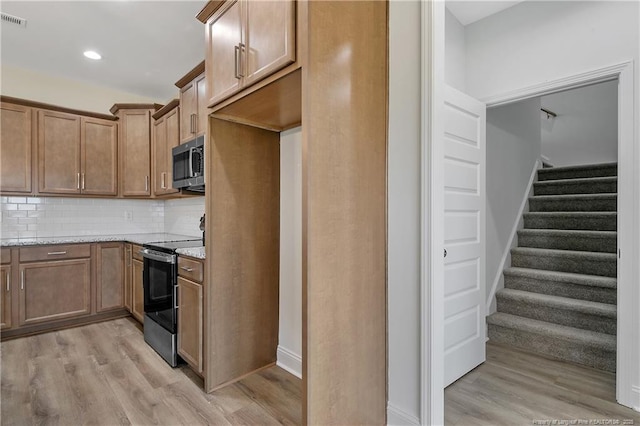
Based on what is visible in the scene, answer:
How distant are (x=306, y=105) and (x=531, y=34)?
240 centimetres

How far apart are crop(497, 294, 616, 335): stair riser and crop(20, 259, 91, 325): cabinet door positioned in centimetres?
436

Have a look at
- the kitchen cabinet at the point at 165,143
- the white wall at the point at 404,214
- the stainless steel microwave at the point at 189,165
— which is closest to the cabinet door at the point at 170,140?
the kitchen cabinet at the point at 165,143

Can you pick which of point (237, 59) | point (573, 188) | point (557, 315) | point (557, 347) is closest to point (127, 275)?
point (237, 59)

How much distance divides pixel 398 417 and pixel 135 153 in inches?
153

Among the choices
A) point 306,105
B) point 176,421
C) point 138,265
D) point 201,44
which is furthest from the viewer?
point 138,265

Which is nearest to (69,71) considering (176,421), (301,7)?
(301,7)

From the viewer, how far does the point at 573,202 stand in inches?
153

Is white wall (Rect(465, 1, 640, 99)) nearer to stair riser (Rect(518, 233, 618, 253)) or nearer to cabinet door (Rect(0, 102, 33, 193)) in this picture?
stair riser (Rect(518, 233, 618, 253))

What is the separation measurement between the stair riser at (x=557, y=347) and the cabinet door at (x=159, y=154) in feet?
12.4

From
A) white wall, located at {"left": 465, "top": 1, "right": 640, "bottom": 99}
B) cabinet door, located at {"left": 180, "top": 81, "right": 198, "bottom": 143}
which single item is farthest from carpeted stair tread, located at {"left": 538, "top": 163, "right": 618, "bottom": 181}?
cabinet door, located at {"left": 180, "top": 81, "right": 198, "bottom": 143}

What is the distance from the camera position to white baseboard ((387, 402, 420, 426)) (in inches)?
65.3

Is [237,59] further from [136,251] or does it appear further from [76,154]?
[76,154]

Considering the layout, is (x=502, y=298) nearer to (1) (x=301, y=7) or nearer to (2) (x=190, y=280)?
(2) (x=190, y=280)

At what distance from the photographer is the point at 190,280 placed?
2.29m
